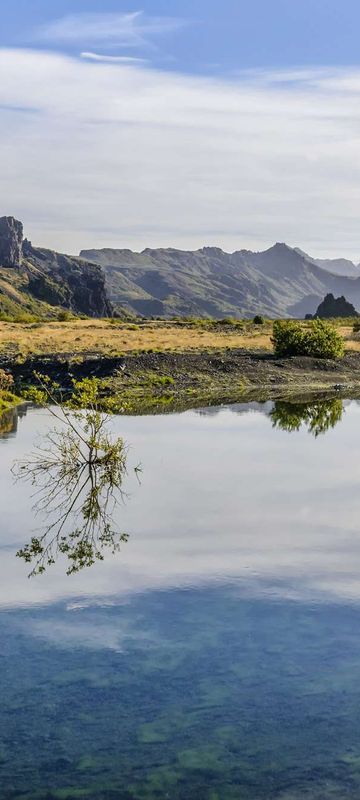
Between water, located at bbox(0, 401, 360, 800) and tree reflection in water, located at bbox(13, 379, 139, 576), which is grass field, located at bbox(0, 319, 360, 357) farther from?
water, located at bbox(0, 401, 360, 800)

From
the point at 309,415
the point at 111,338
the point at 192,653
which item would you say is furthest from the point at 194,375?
the point at 192,653

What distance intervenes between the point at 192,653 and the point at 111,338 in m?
78.2

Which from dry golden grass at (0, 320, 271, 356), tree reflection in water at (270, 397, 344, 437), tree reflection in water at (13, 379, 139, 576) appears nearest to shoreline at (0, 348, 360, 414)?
tree reflection in water at (270, 397, 344, 437)

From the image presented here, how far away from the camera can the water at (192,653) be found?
45.5 ft

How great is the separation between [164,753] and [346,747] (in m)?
3.00

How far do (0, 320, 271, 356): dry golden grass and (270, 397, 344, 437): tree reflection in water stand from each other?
84.4 ft

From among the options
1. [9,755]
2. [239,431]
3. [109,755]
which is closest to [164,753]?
[109,755]

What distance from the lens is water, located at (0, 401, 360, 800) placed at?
13883 mm

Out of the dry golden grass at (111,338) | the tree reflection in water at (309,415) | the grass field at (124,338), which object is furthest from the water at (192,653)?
the dry golden grass at (111,338)

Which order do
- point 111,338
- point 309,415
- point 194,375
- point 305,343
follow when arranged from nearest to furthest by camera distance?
point 309,415 < point 194,375 < point 305,343 < point 111,338

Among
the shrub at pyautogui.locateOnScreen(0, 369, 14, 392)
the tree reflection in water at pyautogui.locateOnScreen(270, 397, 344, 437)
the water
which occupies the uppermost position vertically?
the shrub at pyautogui.locateOnScreen(0, 369, 14, 392)

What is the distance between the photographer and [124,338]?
9556cm

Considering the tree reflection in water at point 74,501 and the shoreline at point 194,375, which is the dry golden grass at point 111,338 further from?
the tree reflection in water at point 74,501

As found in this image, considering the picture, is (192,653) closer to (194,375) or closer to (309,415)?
(309,415)
